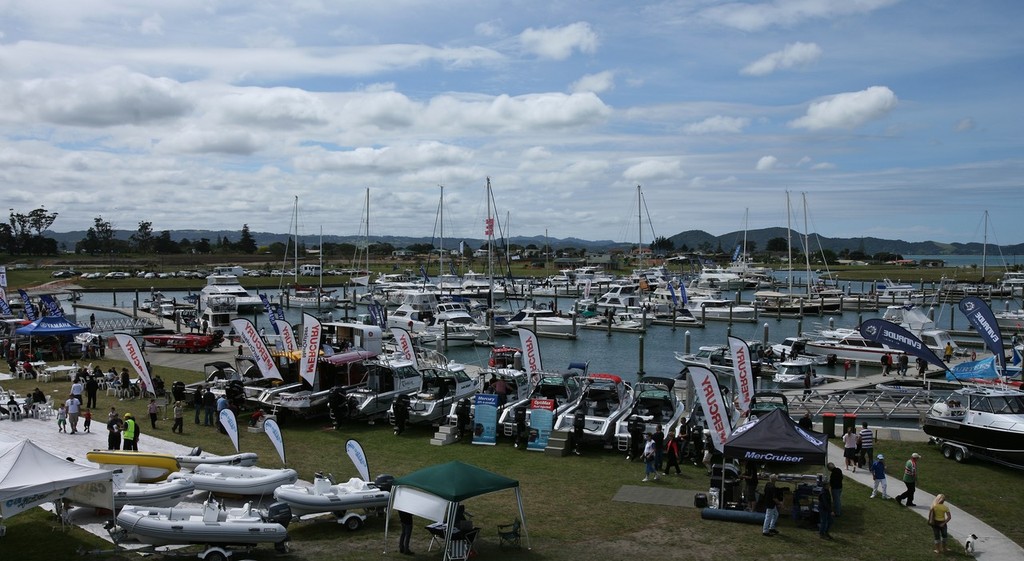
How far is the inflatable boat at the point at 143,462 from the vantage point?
1459 centimetres

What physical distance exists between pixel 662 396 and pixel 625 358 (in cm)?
2839

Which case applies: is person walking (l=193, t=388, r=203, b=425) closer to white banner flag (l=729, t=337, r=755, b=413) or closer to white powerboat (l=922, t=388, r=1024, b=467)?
white banner flag (l=729, t=337, r=755, b=413)

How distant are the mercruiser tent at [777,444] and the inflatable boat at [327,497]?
22.6ft

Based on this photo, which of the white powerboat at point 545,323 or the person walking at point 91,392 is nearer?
the person walking at point 91,392

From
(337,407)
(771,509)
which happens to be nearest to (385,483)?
(771,509)

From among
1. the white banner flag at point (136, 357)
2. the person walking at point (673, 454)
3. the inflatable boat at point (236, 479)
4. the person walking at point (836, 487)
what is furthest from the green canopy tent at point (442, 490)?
the white banner flag at point (136, 357)

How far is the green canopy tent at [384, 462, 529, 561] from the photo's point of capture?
12148 millimetres

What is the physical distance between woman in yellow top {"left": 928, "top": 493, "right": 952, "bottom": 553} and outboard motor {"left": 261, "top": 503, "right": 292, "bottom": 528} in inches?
429

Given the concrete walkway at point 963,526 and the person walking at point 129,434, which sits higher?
the person walking at point 129,434

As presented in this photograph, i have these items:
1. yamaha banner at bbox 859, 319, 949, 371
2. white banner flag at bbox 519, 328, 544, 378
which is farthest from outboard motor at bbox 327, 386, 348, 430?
yamaha banner at bbox 859, 319, 949, 371

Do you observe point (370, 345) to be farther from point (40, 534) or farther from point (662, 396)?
point (40, 534)

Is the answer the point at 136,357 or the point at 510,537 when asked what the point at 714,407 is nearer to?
the point at 510,537

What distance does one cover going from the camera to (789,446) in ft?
49.3

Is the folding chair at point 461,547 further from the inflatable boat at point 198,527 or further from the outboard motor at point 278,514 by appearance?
the outboard motor at point 278,514
